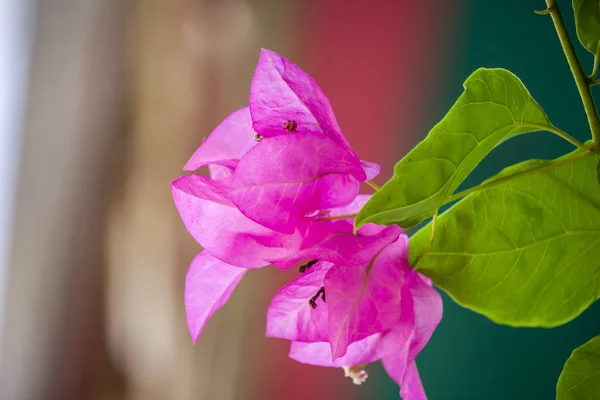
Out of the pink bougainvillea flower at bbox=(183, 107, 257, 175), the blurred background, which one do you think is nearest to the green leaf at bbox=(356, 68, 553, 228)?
the pink bougainvillea flower at bbox=(183, 107, 257, 175)

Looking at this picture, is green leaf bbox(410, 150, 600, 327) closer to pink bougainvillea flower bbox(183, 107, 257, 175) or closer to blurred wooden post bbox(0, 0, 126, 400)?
pink bougainvillea flower bbox(183, 107, 257, 175)

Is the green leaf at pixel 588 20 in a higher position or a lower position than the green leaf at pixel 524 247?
higher

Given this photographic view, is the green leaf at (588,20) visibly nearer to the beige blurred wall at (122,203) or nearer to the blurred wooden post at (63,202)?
the beige blurred wall at (122,203)

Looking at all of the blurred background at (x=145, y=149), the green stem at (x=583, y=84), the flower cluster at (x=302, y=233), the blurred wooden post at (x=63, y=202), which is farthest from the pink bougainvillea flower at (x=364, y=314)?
the blurred wooden post at (x=63, y=202)

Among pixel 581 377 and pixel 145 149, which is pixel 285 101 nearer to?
pixel 581 377

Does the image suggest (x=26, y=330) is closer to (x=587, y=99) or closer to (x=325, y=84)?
(x=325, y=84)

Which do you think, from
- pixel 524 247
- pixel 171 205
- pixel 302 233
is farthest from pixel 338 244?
pixel 171 205
